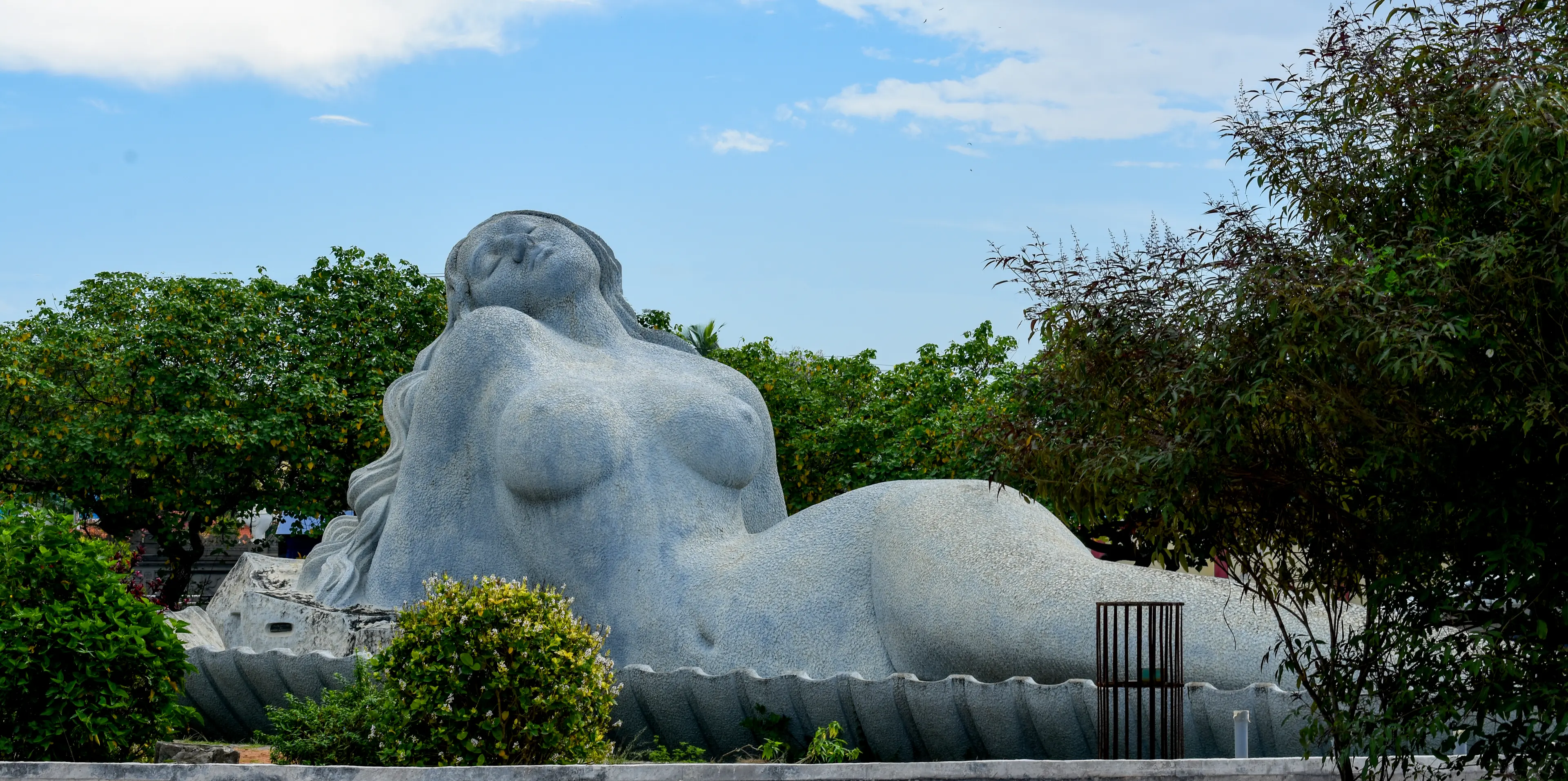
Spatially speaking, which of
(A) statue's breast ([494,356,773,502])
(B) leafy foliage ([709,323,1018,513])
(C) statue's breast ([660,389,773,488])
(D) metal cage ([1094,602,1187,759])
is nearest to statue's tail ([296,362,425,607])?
(A) statue's breast ([494,356,773,502])

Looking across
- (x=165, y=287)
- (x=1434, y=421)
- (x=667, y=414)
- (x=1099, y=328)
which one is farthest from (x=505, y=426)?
(x=165, y=287)

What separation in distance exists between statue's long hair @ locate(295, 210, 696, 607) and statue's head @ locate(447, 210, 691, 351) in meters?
0.01

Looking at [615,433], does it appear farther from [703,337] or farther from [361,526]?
[703,337]

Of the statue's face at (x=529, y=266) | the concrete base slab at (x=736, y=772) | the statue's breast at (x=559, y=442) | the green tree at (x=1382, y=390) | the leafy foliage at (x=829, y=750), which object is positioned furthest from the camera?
the statue's face at (x=529, y=266)

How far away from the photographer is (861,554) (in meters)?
8.39

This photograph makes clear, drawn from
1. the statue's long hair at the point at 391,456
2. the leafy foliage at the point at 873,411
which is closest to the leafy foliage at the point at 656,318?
the leafy foliage at the point at 873,411

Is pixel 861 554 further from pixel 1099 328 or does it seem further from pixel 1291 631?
pixel 1099 328

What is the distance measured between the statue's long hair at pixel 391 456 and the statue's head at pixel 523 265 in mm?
11

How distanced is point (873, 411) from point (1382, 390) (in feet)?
45.7

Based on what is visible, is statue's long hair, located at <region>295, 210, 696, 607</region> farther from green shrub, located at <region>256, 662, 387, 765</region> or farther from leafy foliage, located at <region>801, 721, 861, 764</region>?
leafy foliage, located at <region>801, 721, 861, 764</region>

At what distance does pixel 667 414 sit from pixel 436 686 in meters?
3.22

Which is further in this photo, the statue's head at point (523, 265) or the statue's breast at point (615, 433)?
the statue's head at point (523, 265)

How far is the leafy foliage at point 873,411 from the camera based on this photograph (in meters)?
17.2

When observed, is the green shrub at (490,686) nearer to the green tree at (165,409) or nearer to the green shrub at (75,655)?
the green shrub at (75,655)
